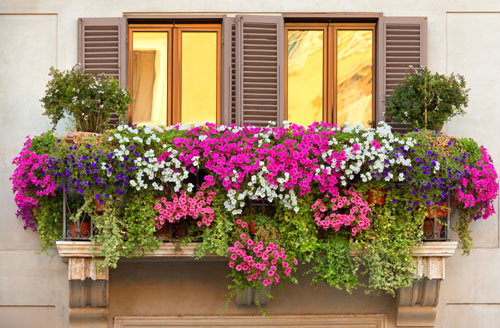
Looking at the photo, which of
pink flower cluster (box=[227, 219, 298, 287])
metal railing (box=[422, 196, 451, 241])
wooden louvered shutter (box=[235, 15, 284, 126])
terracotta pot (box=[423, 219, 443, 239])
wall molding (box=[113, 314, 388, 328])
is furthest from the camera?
wooden louvered shutter (box=[235, 15, 284, 126])

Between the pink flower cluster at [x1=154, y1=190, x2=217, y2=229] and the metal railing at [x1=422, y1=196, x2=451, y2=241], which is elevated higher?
the pink flower cluster at [x1=154, y1=190, x2=217, y2=229]

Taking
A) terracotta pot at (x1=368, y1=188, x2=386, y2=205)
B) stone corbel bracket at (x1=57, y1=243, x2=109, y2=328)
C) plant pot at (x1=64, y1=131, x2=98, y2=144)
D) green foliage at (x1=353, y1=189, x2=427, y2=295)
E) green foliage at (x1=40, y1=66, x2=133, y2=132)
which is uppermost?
green foliage at (x1=40, y1=66, x2=133, y2=132)

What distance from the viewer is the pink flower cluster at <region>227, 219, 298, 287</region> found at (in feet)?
31.3

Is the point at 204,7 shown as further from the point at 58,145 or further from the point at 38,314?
the point at 38,314

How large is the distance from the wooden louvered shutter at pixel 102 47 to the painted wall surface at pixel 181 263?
13 cm

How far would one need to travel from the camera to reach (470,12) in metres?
10.9

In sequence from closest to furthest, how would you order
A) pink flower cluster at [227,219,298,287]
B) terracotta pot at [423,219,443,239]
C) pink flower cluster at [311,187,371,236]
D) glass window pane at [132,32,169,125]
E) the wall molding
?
pink flower cluster at [227,219,298,287] → pink flower cluster at [311,187,371,236] → terracotta pot at [423,219,443,239] → the wall molding → glass window pane at [132,32,169,125]

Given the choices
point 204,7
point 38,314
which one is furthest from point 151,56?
point 38,314

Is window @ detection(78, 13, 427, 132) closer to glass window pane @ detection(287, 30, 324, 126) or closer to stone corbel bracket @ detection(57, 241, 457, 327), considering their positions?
glass window pane @ detection(287, 30, 324, 126)

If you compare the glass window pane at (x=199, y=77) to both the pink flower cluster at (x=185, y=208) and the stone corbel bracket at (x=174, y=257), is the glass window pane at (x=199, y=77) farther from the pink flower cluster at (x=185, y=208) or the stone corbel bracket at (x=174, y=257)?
the stone corbel bracket at (x=174, y=257)

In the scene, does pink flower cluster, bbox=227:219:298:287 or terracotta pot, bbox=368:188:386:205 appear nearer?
pink flower cluster, bbox=227:219:298:287

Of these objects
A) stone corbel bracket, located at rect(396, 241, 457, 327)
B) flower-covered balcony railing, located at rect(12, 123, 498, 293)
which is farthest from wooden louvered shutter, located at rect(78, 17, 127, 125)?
stone corbel bracket, located at rect(396, 241, 457, 327)

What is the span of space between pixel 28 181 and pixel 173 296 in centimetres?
196

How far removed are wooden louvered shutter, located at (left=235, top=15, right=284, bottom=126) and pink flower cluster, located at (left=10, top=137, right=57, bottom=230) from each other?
2146 mm
